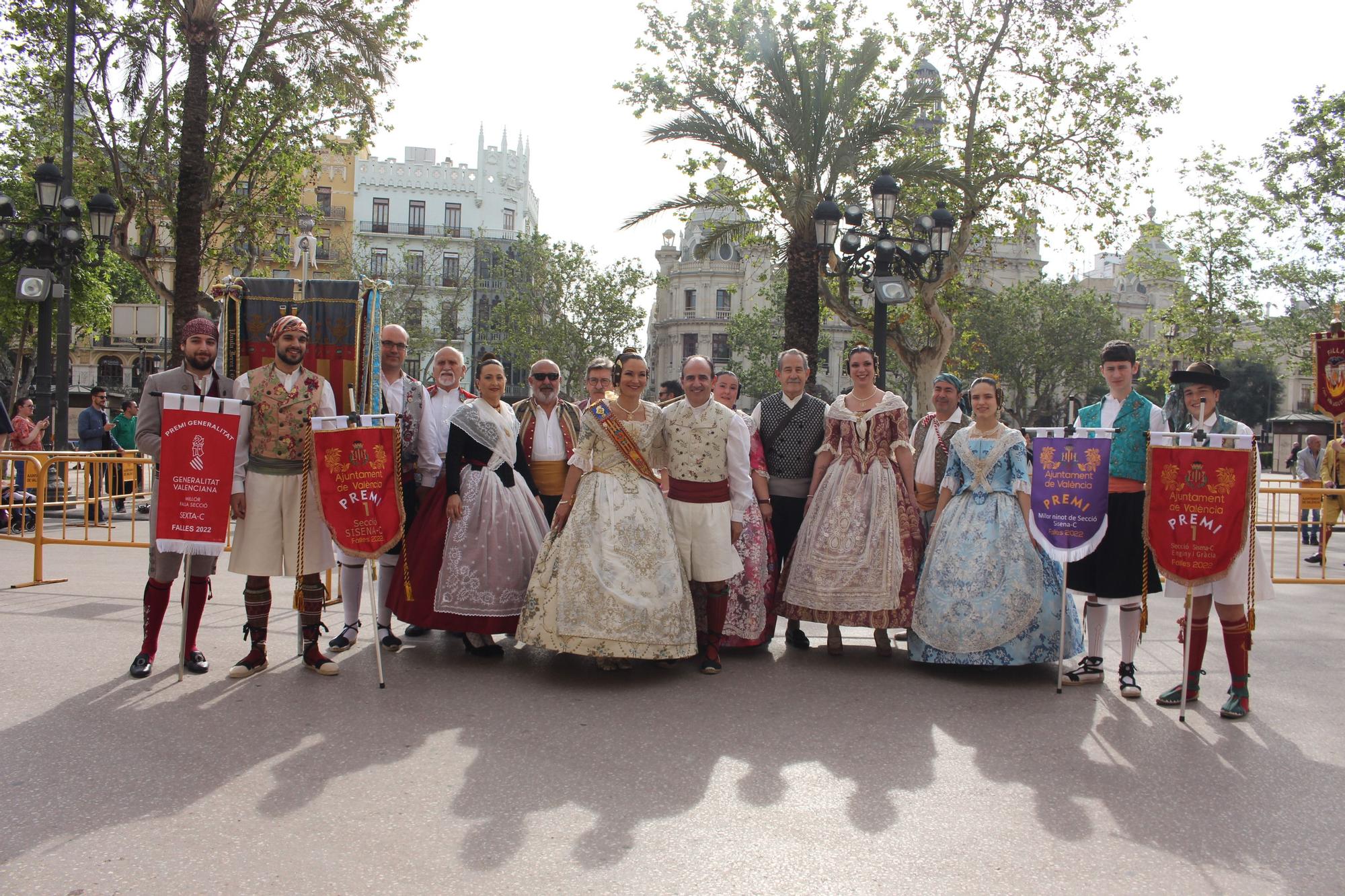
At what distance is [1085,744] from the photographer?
4836 mm

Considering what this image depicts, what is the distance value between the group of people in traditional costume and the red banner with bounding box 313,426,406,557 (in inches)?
9.5

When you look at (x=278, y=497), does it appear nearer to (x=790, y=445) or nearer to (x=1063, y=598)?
(x=790, y=445)

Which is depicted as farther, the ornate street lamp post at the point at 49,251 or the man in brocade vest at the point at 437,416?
the ornate street lamp post at the point at 49,251

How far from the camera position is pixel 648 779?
420 centimetres

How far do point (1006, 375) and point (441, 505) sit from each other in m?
46.9

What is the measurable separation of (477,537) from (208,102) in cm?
1414

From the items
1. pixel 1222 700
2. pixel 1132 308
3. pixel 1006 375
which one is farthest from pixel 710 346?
pixel 1222 700

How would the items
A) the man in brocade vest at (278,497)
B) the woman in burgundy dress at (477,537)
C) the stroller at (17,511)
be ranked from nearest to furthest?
the man in brocade vest at (278,497) < the woman in burgundy dress at (477,537) < the stroller at (17,511)

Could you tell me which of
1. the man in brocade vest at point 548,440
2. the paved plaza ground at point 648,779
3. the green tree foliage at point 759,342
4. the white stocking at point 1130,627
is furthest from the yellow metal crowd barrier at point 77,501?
the green tree foliage at point 759,342

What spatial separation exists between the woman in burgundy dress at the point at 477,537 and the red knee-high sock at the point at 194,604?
1120 mm

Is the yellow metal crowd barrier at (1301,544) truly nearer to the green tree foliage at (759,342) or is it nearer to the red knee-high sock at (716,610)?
the red knee-high sock at (716,610)

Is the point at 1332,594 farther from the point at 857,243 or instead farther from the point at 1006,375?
the point at 1006,375

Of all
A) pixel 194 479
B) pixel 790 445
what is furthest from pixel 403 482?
pixel 790 445

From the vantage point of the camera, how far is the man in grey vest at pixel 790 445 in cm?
686
